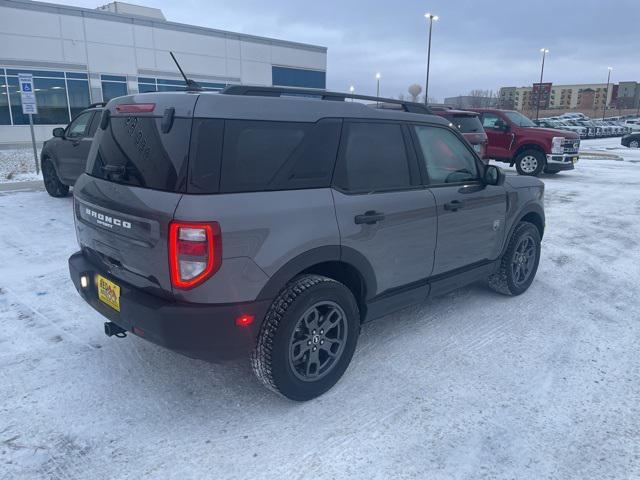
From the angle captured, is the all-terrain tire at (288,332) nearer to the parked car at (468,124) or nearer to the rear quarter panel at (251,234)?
the rear quarter panel at (251,234)

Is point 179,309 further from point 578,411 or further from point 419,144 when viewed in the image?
point 578,411

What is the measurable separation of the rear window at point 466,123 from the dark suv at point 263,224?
7632mm

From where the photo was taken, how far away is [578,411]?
2988 millimetres

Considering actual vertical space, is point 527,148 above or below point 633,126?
below

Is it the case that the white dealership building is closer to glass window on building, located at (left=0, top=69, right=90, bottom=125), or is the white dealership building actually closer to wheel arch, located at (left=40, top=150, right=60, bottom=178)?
glass window on building, located at (left=0, top=69, right=90, bottom=125)

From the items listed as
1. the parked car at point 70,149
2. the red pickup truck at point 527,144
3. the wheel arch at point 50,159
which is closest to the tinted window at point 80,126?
the parked car at point 70,149

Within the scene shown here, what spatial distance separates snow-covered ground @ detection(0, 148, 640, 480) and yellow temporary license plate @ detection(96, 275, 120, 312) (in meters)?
0.61

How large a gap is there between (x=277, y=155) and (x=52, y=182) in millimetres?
8415

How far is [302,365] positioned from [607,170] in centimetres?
1686

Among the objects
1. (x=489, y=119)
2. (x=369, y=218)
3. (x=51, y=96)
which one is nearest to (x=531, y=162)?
(x=489, y=119)

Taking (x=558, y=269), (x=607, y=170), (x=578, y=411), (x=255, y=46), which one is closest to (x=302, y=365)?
(x=578, y=411)

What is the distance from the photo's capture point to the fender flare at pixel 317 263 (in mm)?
2714

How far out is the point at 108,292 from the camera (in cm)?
301

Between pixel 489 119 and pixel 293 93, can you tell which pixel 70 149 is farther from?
pixel 489 119
